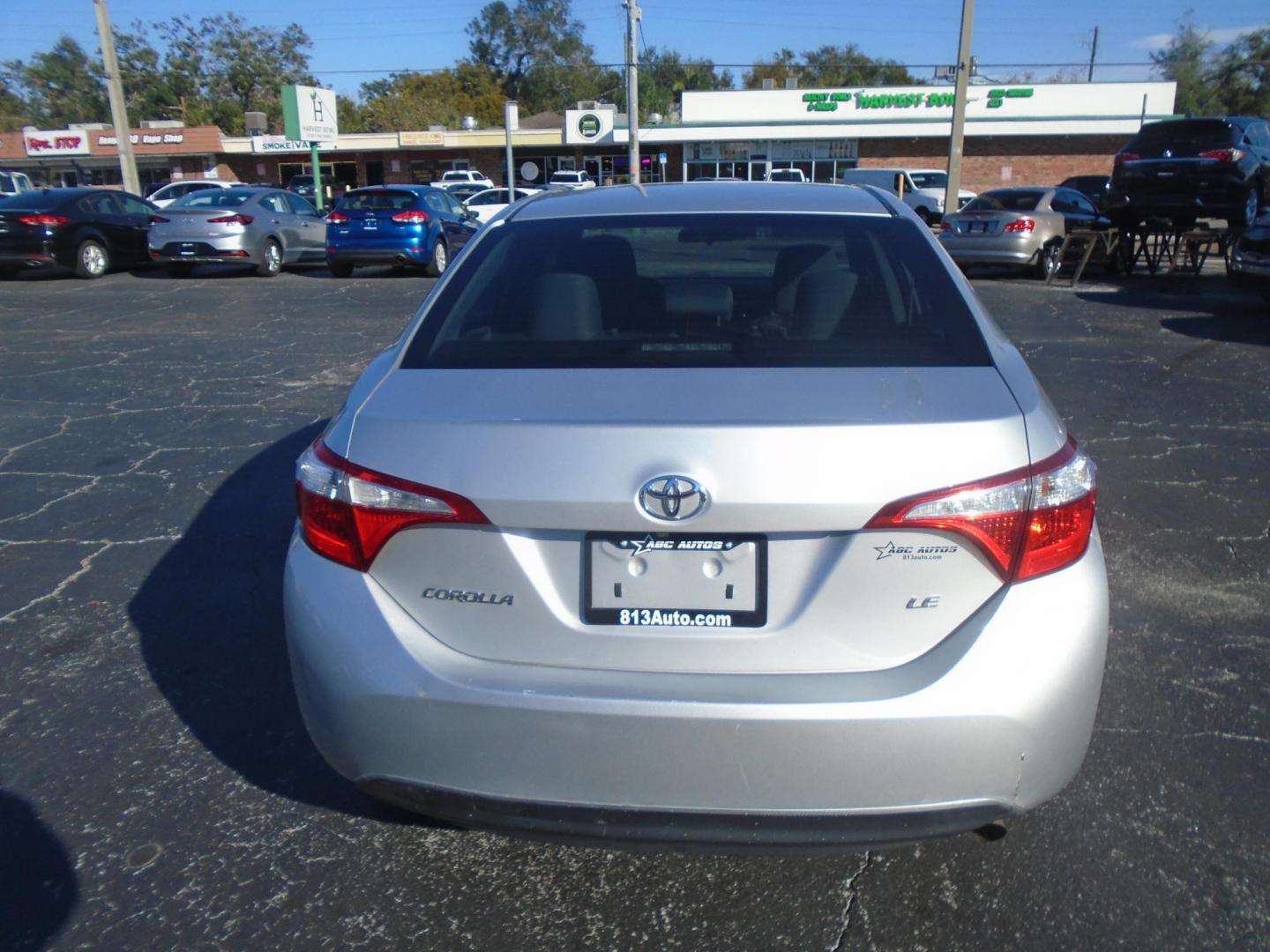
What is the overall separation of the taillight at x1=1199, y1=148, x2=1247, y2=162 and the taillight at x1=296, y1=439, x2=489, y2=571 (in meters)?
15.6

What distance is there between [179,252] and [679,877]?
653 inches

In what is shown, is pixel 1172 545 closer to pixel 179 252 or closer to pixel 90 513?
pixel 90 513

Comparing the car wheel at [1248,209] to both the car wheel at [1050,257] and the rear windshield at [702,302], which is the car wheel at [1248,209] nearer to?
the car wheel at [1050,257]

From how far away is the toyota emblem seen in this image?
1.95m

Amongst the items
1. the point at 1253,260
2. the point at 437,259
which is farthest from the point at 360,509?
the point at 437,259

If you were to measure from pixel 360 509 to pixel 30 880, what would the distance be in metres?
1.41

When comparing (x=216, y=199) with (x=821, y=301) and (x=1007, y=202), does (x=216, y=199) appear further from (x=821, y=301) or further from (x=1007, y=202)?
(x=821, y=301)

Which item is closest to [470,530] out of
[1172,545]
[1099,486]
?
[1172,545]

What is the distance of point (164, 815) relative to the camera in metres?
2.79

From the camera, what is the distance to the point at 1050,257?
15.8 meters

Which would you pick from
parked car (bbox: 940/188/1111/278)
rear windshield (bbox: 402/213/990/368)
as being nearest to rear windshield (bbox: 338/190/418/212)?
parked car (bbox: 940/188/1111/278)

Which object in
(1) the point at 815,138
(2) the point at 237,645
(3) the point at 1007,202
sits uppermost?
(1) the point at 815,138

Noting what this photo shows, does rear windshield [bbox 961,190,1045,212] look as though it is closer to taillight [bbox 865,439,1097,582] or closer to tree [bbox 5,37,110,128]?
taillight [bbox 865,439,1097,582]

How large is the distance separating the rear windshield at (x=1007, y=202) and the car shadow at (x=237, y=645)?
45.5ft
